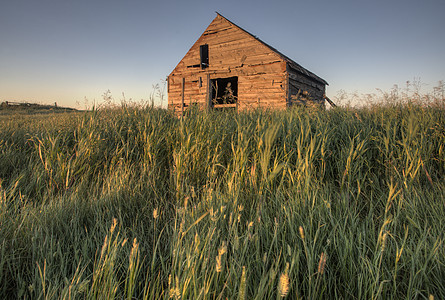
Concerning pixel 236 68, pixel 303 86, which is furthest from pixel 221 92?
pixel 303 86

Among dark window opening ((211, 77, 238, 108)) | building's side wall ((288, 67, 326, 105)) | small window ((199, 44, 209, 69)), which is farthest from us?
small window ((199, 44, 209, 69))

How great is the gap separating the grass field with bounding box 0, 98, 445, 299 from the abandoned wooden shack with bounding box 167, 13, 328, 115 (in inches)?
260

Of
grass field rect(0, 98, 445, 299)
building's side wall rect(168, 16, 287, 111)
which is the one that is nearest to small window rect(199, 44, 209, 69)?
building's side wall rect(168, 16, 287, 111)

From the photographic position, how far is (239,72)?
448 inches

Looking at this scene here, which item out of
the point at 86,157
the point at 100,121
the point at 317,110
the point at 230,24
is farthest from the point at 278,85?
the point at 86,157

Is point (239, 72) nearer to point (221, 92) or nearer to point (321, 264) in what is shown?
point (221, 92)

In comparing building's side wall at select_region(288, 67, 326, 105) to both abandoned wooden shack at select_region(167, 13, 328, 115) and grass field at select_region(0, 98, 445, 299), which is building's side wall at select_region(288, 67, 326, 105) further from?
grass field at select_region(0, 98, 445, 299)

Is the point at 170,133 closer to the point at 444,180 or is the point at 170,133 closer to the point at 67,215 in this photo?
the point at 67,215

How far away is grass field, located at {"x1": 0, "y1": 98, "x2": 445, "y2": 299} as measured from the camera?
3.54 feet

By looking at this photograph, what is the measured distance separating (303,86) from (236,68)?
364cm

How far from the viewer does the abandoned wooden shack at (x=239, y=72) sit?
10234 millimetres

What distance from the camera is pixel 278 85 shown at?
10203 mm

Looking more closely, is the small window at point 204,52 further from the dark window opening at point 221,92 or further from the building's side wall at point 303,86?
the building's side wall at point 303,86

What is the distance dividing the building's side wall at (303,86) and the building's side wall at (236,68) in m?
0.70
